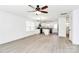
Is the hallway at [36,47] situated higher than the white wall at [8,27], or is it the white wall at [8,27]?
the white wall at [8,27]

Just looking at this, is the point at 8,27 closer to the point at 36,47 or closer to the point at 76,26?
the point at 36,47

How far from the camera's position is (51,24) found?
19.8m

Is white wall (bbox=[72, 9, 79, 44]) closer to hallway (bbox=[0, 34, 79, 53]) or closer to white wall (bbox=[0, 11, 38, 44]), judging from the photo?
hallway (bbox=[0, 34, 79, 53])

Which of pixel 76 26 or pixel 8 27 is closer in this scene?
pixel 76 26

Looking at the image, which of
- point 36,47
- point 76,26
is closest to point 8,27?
point 36,47

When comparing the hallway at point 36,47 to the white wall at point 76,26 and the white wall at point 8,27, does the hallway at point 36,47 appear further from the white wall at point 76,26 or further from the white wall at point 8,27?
the white wall at point 8,27

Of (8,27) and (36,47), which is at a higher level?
(8,27)

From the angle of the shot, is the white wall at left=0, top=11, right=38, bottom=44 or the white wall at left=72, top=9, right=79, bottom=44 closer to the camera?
the white wall at left=72, top=9, right=79, bottom=44

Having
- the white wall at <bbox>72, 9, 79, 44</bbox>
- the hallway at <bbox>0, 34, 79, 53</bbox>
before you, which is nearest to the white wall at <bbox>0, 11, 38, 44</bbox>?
the hallway at <bbox>0, 34, 79, 53</bbox>

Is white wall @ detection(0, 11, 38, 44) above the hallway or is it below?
above

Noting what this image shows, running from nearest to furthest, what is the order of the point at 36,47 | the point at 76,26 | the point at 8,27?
the point at 36,47, the point at 76,26, the point at 8,27

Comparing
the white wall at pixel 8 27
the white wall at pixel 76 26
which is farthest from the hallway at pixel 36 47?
the white wall at pixel 8 27
